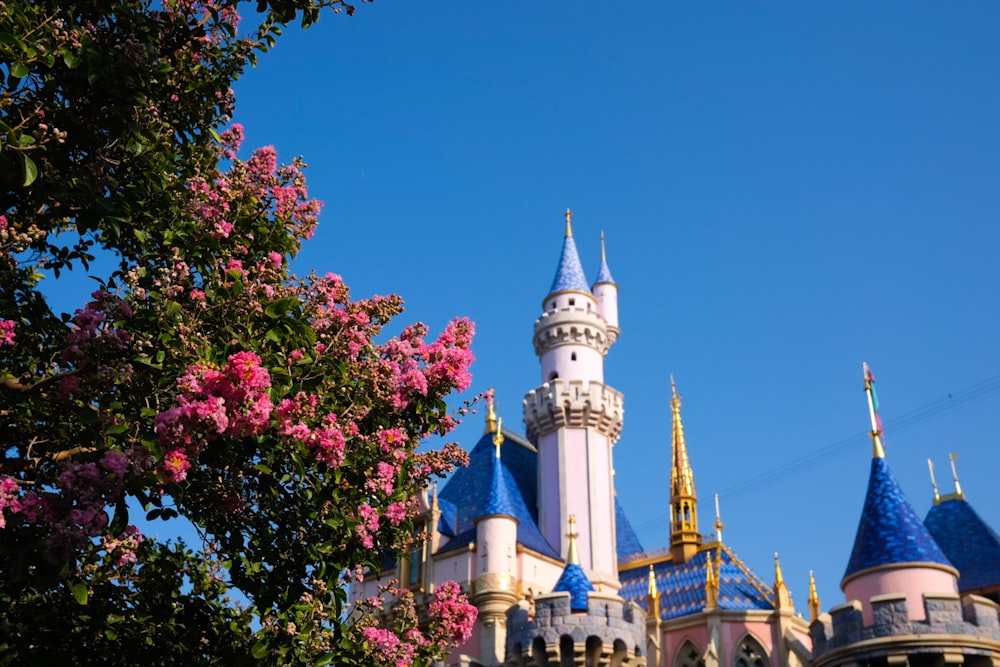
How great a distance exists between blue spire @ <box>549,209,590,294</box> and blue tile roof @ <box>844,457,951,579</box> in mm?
14161

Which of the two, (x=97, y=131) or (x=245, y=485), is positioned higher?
(x=97, y=131)

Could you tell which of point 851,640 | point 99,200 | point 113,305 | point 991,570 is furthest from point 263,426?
point 991,570

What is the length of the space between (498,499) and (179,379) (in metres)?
21.5

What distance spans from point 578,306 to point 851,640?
16063 mm

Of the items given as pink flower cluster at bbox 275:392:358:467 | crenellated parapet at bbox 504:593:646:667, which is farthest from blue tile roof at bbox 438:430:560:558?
pink flower cluster at bbox 275:392:358:467

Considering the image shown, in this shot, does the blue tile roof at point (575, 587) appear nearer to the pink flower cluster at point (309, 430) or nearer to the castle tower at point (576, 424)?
the castle tower at point (576, 424)

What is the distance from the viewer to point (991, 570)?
917 inches

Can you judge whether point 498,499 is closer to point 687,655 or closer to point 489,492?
point 489,492

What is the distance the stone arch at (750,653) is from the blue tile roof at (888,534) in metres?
6.47

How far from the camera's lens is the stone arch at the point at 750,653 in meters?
25.4

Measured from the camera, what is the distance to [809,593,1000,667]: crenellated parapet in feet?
57.9

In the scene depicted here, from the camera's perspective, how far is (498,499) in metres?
27.8

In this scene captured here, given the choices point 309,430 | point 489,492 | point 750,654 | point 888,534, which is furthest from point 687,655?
point 309,430

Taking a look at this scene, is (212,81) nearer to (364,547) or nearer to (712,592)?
(364,547)
